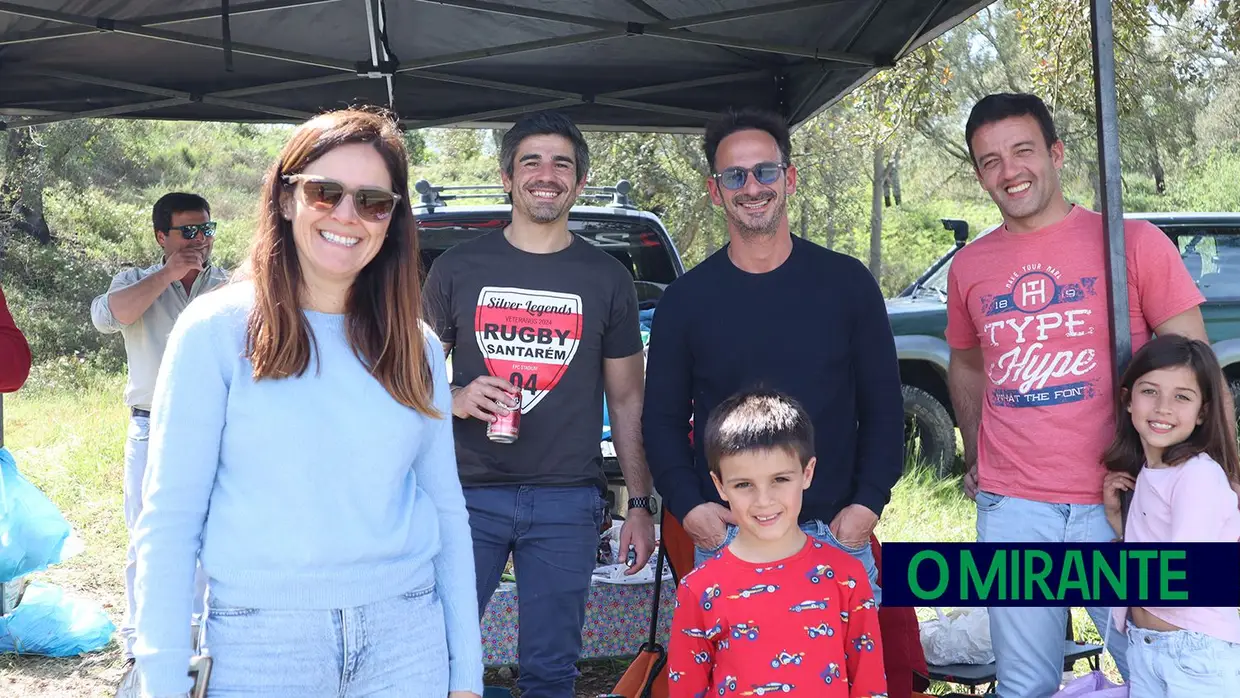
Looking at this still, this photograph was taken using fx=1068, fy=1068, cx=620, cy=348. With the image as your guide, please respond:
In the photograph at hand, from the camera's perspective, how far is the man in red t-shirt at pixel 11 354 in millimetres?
Answer: 2850

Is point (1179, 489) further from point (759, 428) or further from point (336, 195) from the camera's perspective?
point (336, 195)

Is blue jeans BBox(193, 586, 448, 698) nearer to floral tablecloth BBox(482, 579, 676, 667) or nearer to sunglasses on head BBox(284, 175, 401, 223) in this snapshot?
sunglasses on head BBox(284, 175, 401, 223)

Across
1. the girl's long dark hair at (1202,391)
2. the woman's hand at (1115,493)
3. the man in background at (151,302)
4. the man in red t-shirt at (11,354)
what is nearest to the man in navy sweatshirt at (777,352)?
the woman's hand at (1115,493)

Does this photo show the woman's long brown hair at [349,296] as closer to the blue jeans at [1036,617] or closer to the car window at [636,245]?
the blue jeans at [1036,617]

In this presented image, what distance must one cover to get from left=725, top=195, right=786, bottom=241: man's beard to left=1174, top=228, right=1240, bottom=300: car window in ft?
19.1

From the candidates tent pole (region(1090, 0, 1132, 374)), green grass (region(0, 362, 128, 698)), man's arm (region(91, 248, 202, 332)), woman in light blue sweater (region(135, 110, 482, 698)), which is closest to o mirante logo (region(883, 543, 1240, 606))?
tent pole (region(1090, 0, 1132, 374))

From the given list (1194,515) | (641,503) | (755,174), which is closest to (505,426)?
(641,503)

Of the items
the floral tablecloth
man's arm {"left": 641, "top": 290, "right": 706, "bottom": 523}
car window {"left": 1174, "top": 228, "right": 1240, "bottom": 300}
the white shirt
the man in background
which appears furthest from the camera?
car window {"left": 1174, "top": 228, "right": 1240, "bottom": 300}

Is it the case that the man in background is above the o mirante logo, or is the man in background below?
above

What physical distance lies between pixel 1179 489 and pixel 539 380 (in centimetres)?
177

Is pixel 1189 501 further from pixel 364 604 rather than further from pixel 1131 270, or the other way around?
pixel 364 604

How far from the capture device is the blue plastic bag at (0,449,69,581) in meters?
4.48

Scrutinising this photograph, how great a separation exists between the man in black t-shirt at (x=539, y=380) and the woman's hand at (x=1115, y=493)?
4.34ft

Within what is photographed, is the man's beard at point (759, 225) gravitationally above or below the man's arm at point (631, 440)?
above
